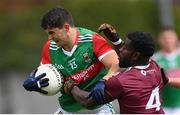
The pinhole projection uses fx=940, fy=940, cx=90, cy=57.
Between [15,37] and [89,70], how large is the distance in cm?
1308

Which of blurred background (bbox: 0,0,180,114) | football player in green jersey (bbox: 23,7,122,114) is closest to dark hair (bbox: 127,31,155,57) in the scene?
football player in green jersey (bbox: 23,7,122,114)

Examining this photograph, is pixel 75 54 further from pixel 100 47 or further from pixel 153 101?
pixel 153 101

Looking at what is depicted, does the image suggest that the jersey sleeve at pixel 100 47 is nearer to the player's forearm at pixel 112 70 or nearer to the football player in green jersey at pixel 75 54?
the football player in green jersey at pixel 75 54

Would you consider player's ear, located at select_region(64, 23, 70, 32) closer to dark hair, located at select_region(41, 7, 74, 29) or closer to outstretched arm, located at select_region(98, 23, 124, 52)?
dark hair, located at select_region(41, 7, 74, 29)

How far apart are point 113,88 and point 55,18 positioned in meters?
0.98

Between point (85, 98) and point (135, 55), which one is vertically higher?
point (135, 55)

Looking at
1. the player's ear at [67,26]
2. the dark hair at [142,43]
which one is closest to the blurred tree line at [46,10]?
the player's ear at [67,26]

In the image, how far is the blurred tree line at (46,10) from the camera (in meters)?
21.1

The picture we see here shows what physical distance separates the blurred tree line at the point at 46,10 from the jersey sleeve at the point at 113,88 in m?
12.0

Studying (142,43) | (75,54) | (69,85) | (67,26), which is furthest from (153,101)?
(67,26)

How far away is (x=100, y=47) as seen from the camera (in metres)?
9.09

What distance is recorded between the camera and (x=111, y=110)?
9453 millimetres

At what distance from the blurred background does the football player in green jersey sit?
35.3ft

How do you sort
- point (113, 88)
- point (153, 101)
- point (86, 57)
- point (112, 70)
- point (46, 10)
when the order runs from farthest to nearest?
point (46, 10), point (86, 57), point (112, 70), point (153, 101), point (113, 88)
